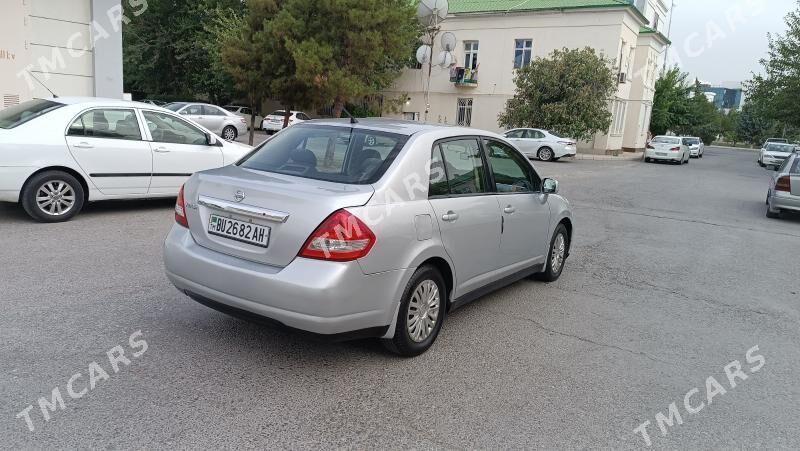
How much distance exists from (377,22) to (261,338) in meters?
15.1

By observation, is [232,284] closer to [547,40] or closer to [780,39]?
[547,40]

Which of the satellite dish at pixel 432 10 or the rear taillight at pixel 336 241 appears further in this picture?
the satellite dish at pixel 432 10

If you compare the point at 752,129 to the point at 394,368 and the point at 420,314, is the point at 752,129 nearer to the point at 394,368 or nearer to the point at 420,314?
the point at 420,314

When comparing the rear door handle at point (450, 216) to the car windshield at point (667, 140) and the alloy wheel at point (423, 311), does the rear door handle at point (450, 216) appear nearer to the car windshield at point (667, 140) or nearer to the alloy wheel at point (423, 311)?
the alloy wheel at point (423, 311)

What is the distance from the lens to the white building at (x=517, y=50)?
3272 cm

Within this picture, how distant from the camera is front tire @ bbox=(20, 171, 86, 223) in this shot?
729cm

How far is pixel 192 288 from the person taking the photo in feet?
13.1

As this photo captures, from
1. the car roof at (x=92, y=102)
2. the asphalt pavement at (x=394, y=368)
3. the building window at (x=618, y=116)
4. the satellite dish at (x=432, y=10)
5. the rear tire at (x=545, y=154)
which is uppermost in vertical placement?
the satellite dish at (x=432, y=10)

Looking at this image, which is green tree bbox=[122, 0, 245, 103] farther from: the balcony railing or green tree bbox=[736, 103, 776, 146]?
green tree bbox=[736, 103, 776, 146]

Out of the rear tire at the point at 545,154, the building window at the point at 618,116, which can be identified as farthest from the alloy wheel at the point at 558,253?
the building window at the point at 618,116

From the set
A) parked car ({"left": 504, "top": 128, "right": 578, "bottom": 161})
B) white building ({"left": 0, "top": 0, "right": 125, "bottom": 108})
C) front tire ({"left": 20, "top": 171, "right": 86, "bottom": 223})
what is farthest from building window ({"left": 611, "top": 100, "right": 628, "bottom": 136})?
front tire ({"left": 20, "top": 171, "right": 86, "bottom": 223})

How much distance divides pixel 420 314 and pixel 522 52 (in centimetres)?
3341

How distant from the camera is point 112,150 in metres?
7.85

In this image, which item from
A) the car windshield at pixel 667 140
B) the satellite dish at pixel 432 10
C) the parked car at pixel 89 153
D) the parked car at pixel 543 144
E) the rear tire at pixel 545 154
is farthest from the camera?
the car windshield at pixel 667 140
